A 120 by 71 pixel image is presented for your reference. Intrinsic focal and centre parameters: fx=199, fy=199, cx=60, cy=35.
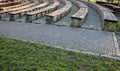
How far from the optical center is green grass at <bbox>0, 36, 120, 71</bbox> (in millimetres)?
5797

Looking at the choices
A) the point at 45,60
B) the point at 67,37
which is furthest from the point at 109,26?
the point at 45,60

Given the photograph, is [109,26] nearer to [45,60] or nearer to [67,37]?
[67,37]

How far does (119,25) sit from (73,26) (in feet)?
8.95

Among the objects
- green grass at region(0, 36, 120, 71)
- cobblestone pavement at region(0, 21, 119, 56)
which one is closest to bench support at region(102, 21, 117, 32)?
cobblestone pavement at region(0, 21, 119, 56)

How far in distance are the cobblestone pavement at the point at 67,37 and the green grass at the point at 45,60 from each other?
2.45 feet

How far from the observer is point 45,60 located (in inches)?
248

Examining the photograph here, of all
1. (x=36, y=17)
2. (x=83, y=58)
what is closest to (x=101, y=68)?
(x=83, y=58)

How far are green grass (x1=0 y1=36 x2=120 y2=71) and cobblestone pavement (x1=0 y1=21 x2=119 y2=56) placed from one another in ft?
2.45

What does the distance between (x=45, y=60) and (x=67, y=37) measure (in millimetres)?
3132

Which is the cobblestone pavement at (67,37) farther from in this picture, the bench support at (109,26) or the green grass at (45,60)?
the green grass at (45,60)

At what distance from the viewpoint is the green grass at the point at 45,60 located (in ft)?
19.0

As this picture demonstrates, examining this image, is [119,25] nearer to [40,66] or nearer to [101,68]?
[101,68]

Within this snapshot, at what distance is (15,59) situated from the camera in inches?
244

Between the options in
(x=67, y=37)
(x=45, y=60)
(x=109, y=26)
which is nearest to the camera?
A: (x=45, y=60)
